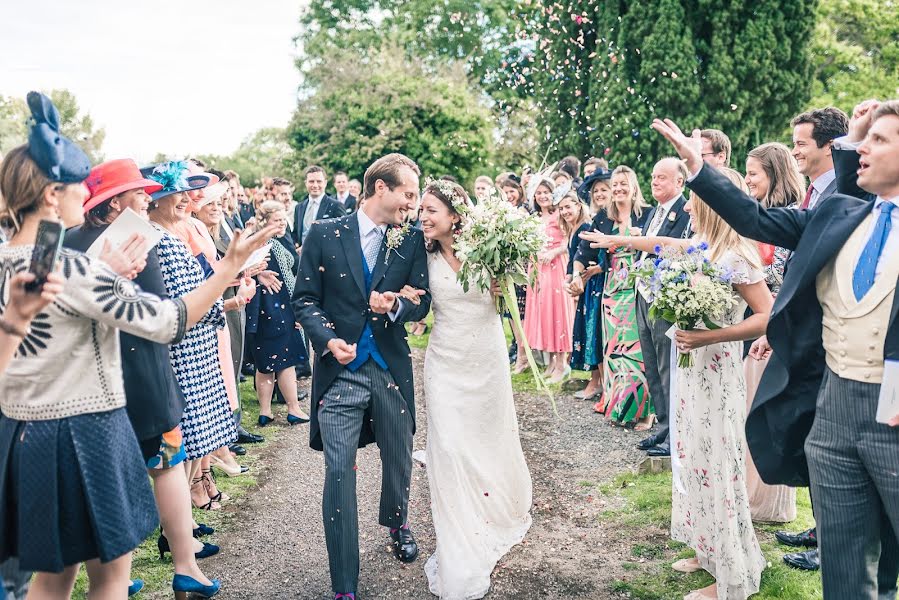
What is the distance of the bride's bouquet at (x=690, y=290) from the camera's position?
4191 mm

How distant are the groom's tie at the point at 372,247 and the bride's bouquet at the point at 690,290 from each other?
170 centimetres

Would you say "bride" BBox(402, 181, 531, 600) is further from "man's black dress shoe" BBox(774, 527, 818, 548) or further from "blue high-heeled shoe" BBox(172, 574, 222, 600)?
"man's black dress shoe" BBox(774, 527, 818, 548)

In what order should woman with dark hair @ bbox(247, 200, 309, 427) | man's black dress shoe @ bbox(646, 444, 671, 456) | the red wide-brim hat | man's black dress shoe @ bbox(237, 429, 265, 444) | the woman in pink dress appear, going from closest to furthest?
the red wide-brim hat, man's black dress shoe @ bbox(646, 444, 671, 456), man's black dress shoe @ bbox(237, 429, 265, 444), woman with dark hair @ bbox(247, 200, 309, 427), the woman in pink dress

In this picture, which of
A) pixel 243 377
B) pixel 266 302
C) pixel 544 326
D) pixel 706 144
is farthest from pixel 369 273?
pixel 243 377

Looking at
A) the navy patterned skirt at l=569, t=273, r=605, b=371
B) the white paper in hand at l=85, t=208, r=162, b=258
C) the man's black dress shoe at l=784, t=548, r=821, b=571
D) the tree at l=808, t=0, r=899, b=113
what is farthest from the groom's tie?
the tree at l=808, t=0, r=899, b=113

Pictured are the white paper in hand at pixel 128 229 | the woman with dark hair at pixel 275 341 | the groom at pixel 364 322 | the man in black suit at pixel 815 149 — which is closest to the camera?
the white paper in hand at pixel 128 229

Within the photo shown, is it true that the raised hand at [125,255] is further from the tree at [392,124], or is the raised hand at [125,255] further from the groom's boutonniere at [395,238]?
the tree at [392,124]

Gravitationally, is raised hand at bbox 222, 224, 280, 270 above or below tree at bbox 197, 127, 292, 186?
above

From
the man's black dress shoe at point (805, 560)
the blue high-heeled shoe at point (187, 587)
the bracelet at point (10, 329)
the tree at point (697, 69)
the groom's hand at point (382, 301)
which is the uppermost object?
the tree at point (697, 69)

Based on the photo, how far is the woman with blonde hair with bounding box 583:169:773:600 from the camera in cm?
428

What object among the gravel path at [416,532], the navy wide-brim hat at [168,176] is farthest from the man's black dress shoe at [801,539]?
the navy wide-brim hat at [168,176]

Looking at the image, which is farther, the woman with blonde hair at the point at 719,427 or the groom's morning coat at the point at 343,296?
the groom's morning coat at the point at 343,296

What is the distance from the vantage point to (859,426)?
3.05 meters

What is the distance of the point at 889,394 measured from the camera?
2896mm
